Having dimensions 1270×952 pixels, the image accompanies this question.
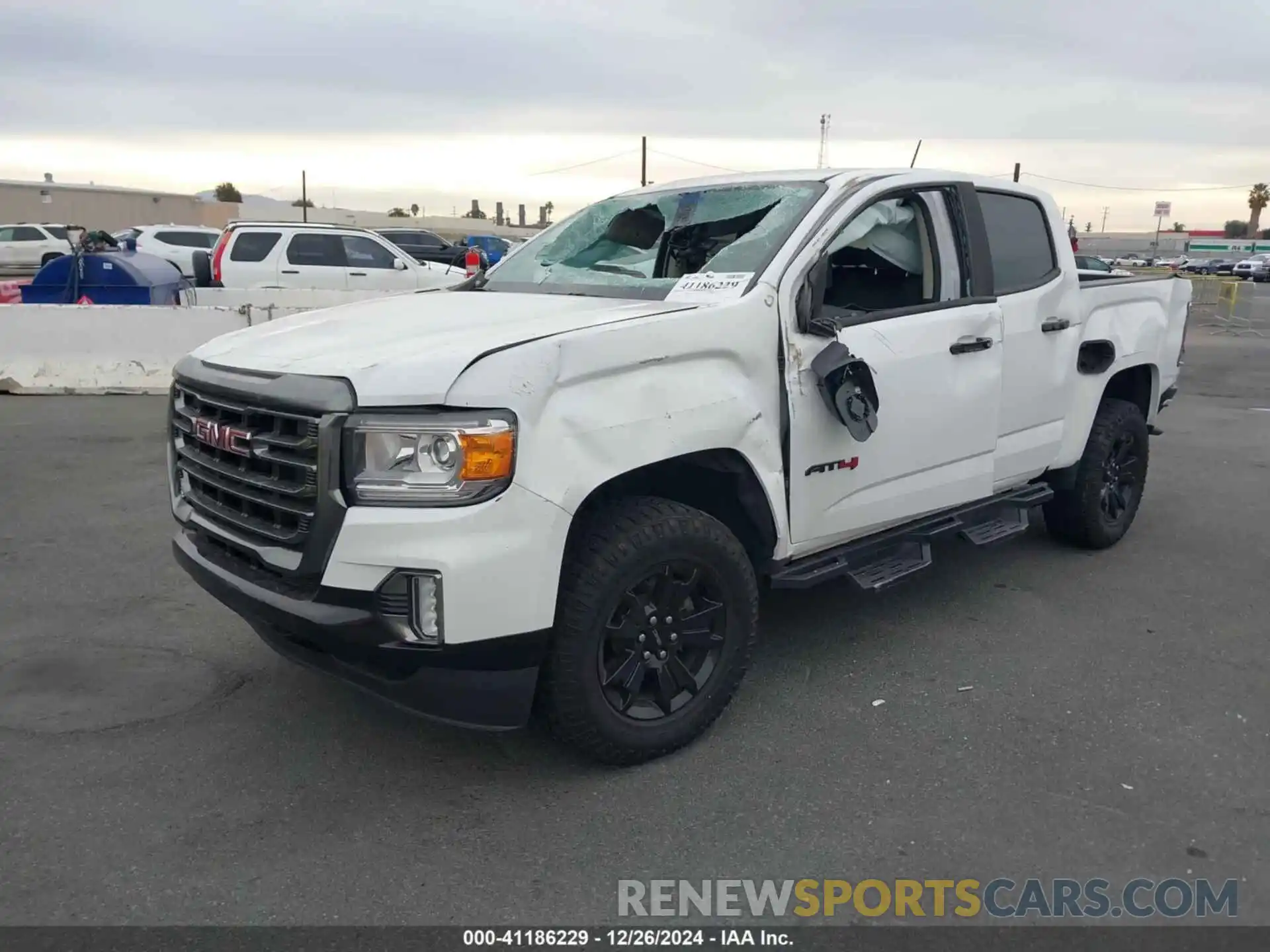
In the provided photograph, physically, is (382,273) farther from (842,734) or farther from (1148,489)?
(842,734)

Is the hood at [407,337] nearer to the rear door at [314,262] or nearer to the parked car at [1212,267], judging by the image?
the rear door at [314,262]

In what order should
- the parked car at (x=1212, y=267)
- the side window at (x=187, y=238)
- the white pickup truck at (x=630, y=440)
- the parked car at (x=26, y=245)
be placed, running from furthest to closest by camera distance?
1. the parked car at (x=1212, y=267)
2. the parked car at (x=26, y=245)
3. the side window at (x=187, y=238)
4. the white pickup truck at (x=630, y=440)

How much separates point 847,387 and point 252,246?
46.0ft

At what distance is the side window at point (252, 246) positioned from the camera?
15.6 metres

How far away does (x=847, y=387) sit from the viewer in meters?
3.71

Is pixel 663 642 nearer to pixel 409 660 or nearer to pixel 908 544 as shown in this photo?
pixel 409 660

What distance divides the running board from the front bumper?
1.22m

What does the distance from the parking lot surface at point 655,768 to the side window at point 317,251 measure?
11.2 m

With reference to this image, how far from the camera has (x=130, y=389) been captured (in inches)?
436

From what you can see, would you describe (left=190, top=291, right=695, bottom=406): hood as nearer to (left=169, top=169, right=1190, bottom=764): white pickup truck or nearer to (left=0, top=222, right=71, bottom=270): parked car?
(left=169, top=169, right=1190, bottom=764): white pickup truck

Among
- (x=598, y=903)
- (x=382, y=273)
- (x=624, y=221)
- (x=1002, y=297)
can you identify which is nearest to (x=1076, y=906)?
(x=598, y=903)

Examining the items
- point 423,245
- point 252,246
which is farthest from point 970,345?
point 423,245

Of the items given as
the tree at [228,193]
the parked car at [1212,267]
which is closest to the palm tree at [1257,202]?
the parked car at [1212,267]

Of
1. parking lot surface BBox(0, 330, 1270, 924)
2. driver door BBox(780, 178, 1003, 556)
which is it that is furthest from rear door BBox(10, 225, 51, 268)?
driver door BBox(780, 178, 1003, 556)
